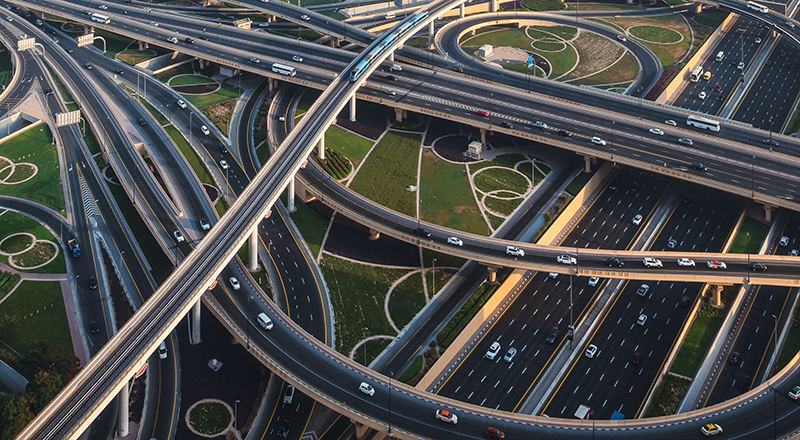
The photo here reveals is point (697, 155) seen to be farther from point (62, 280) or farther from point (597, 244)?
point (62, 280)

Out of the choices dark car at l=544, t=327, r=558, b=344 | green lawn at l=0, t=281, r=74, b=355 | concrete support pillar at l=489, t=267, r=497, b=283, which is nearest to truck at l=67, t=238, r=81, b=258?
green lawn at l=0, t=281, r=74, b=355

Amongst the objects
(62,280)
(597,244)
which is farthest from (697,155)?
(62,280)

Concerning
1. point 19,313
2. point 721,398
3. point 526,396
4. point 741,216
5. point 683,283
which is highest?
point 741,216

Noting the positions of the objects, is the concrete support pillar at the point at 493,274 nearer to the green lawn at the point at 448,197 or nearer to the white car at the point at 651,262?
the green lawn at the point at 448,197

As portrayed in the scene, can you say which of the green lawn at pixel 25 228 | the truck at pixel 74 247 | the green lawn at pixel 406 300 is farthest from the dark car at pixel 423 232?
the green lawn at pixel 25 228

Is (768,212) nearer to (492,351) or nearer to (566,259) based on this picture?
(566,259)

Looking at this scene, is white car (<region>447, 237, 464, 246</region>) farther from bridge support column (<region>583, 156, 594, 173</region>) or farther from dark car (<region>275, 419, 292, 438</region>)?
dark car (<region>275, 419, 292, 438</region>)
